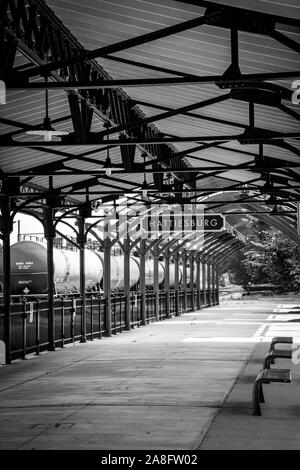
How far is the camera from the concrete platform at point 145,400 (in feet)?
29.5

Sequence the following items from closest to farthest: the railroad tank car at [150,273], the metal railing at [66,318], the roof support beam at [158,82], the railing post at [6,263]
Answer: the roof support beam at [158,82] < the railing post at [6,263] < the metal railing at [66,318] < the railroad tank car at [150,273]

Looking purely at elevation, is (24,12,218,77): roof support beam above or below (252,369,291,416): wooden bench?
above

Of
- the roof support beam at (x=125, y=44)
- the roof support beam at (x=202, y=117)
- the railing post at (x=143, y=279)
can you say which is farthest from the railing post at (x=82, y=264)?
the roof support beam at (x=125, y=44)

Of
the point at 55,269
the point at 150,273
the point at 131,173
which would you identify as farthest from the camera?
the point at 150,273

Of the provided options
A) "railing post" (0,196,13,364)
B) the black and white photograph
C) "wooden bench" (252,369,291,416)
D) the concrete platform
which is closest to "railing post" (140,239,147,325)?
the black and white photograph

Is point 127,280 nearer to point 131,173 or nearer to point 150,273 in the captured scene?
point 131,173

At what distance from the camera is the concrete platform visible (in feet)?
29.5

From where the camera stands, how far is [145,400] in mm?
11945

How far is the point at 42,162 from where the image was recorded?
63.6ft

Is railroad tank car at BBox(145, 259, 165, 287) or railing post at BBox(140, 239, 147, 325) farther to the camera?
railroad tank car at BBox(145, 259, 165, 287)

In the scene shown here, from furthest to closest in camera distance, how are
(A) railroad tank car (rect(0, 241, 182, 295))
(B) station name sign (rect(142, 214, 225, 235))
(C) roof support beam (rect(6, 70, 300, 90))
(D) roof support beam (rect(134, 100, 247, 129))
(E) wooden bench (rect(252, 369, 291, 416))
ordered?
(B) station name sign (rect(142, 214, 225, 235)) → (A) railroad tank car (rect(0, 241, 182, 295)) → (D) roof support beam (rect(134, 100, 247, 129)) → (E) wooden bench (rect(252, 369, 291, 416)) → (C) roof support beam (rect(6, 70, 300, 90))

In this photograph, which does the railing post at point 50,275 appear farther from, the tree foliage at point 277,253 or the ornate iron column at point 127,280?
the tree foliage at point 277,253

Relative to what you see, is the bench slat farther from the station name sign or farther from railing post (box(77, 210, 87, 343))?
the station name sign

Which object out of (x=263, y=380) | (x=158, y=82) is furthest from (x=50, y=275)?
(x=158, y=82)
